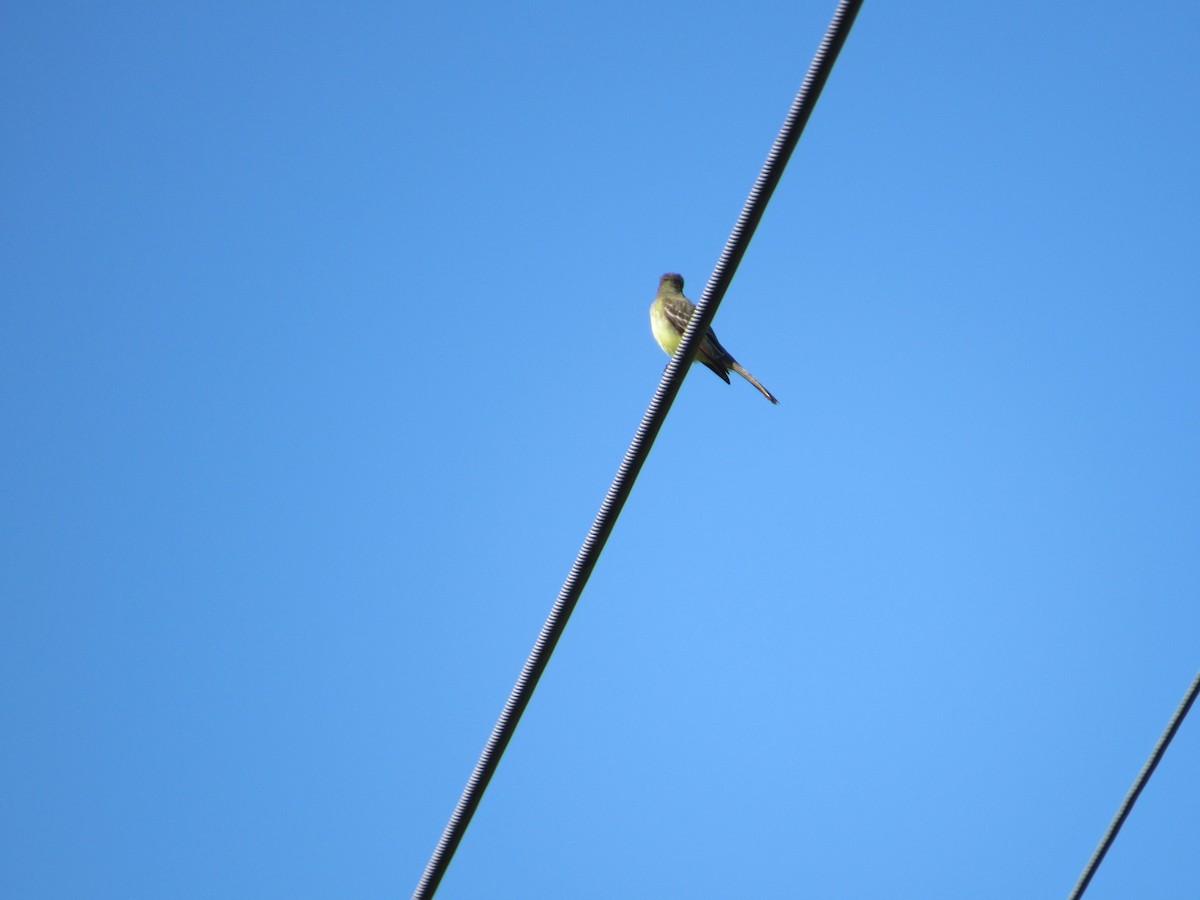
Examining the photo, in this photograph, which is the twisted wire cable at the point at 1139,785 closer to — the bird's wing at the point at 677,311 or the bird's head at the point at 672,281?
the bird's wing at the point at 677,311

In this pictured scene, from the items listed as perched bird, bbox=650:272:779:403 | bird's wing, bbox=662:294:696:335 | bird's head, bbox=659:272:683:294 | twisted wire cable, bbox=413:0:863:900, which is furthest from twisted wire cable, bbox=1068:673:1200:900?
bird's head, bbox=659:272:683:294

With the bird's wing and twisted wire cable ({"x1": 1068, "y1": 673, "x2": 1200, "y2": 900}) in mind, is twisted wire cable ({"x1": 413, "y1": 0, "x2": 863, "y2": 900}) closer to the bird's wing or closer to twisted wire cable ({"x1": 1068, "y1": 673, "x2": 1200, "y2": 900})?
twisted wire cable ({"x1": 1068, "y1": 673, "x2": 1200, "y2": 900})

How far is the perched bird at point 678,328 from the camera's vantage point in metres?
8.66

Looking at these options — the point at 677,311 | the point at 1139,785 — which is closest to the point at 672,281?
the point at 677,311

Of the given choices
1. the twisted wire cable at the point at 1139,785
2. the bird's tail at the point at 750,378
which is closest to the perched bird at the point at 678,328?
the bird's tail at the point at 750,378

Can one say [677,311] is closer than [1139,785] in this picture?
No

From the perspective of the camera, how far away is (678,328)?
366 inches

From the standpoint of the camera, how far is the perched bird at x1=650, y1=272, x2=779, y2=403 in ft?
28.4

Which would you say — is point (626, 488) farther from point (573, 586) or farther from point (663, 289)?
point (663, 289)

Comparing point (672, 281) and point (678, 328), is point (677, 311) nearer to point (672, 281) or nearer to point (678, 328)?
point (678, 328)

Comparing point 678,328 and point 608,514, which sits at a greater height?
point 608,514

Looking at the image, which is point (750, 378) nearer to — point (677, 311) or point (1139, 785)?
point (677, 311)

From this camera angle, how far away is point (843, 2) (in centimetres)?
258

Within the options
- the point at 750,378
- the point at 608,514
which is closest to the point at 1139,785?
the point at 608,514
